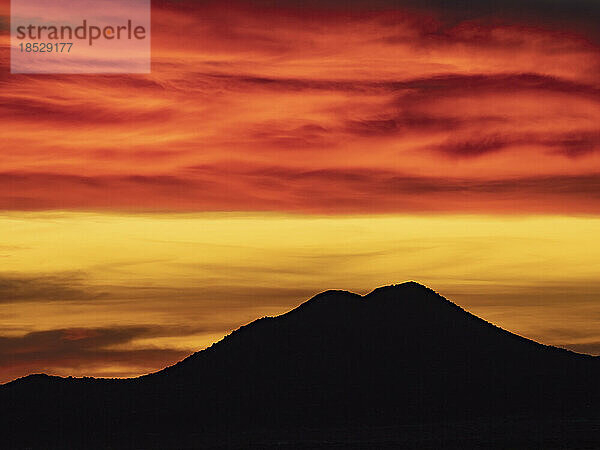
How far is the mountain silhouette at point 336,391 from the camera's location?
161 meters

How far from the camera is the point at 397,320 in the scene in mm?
192125

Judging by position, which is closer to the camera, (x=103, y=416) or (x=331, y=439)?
(x=331, y=439)

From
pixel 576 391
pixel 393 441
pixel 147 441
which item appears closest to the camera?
pixel 393 441

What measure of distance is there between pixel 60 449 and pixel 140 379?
42291 millimetres

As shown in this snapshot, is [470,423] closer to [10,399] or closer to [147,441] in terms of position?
[147,441]

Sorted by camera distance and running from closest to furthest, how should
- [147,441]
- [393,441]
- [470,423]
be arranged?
[393,441] < [147,441] < [470,423]

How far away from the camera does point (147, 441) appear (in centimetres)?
15425

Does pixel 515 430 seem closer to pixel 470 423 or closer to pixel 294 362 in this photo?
pixel 470 423

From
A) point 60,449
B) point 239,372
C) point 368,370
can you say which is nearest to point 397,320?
point 368,370

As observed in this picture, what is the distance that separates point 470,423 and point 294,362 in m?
36.1

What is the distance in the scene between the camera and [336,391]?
17625 cm

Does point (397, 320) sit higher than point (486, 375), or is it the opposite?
point (397, 320)

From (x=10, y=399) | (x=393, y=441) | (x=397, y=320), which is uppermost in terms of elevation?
(x=397, y=320)

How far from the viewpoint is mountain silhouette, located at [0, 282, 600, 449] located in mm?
161250
